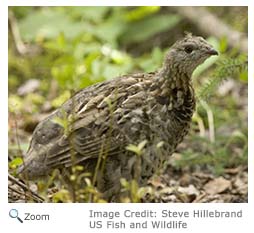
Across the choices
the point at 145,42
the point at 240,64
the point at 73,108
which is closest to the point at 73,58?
the point at 145,42

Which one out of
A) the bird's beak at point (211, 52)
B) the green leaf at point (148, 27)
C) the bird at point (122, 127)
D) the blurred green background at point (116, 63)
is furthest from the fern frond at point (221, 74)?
the green leaf at point (148, 27)

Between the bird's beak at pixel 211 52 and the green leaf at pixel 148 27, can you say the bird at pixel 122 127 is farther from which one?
the green leaf at pixel 148 27

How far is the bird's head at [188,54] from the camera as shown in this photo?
4203 mm

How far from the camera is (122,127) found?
13.6 ft

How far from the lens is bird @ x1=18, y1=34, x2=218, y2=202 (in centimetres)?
409

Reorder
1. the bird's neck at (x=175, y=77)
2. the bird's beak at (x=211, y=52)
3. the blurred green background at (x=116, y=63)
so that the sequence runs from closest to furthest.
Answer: the bird's beak at (x=211, y=52) → the bird's neck at (x=175, y=77) → the blurred green background at (x=116, y=63)

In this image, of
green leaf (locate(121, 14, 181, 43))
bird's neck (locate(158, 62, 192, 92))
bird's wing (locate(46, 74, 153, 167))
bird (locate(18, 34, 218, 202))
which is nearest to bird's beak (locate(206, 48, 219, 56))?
bird (locate(18, 34, 218, 202))

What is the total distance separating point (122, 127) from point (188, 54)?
497 millimetres

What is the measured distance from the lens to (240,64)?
15.1 feet
